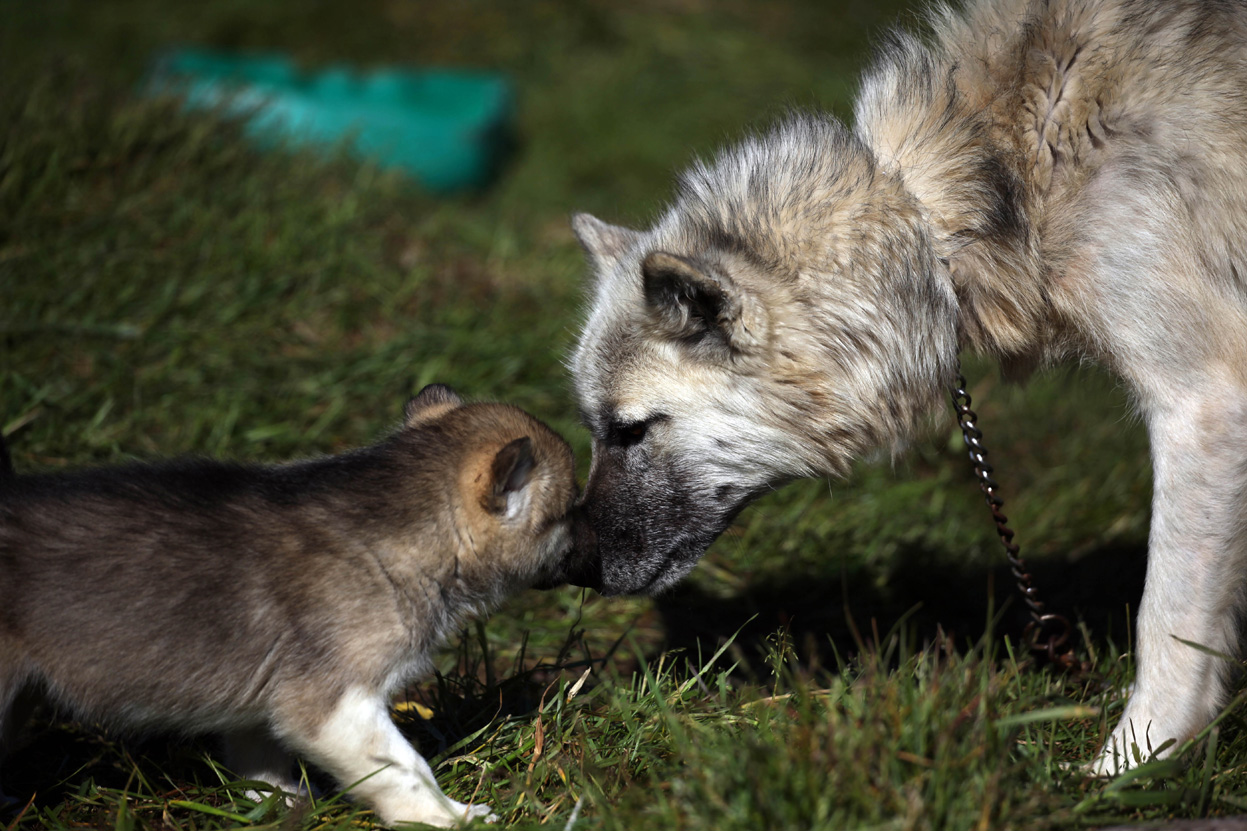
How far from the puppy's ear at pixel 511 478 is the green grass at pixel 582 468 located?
584 mm

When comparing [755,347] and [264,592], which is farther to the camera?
[755,347]

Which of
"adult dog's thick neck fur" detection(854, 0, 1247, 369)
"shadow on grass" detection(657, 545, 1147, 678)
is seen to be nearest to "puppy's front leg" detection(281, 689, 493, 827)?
"shadow on grass" detection(657, 545, 1147, 678)

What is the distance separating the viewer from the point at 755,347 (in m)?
3.18

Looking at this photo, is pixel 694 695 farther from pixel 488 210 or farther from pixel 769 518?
pixel 488 210

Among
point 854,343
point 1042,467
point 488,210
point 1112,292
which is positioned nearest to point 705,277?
point 854,343

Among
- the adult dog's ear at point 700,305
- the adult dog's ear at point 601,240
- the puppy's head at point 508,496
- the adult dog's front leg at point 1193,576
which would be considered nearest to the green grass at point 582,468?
the adult dog's front leg at point 1193,576

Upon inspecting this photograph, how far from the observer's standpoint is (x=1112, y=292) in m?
3.04

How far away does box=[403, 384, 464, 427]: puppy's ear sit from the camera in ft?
10.4

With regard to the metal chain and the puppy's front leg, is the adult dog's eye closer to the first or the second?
the metal chain

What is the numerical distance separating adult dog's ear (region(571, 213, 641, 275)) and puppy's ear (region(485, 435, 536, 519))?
1.19 metres

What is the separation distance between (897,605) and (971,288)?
1.61m

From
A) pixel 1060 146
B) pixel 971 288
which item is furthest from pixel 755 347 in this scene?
pixel 1060 146

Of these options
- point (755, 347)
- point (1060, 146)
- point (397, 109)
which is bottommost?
point (755, 347)

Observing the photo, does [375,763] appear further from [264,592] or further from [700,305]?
[700,305]
